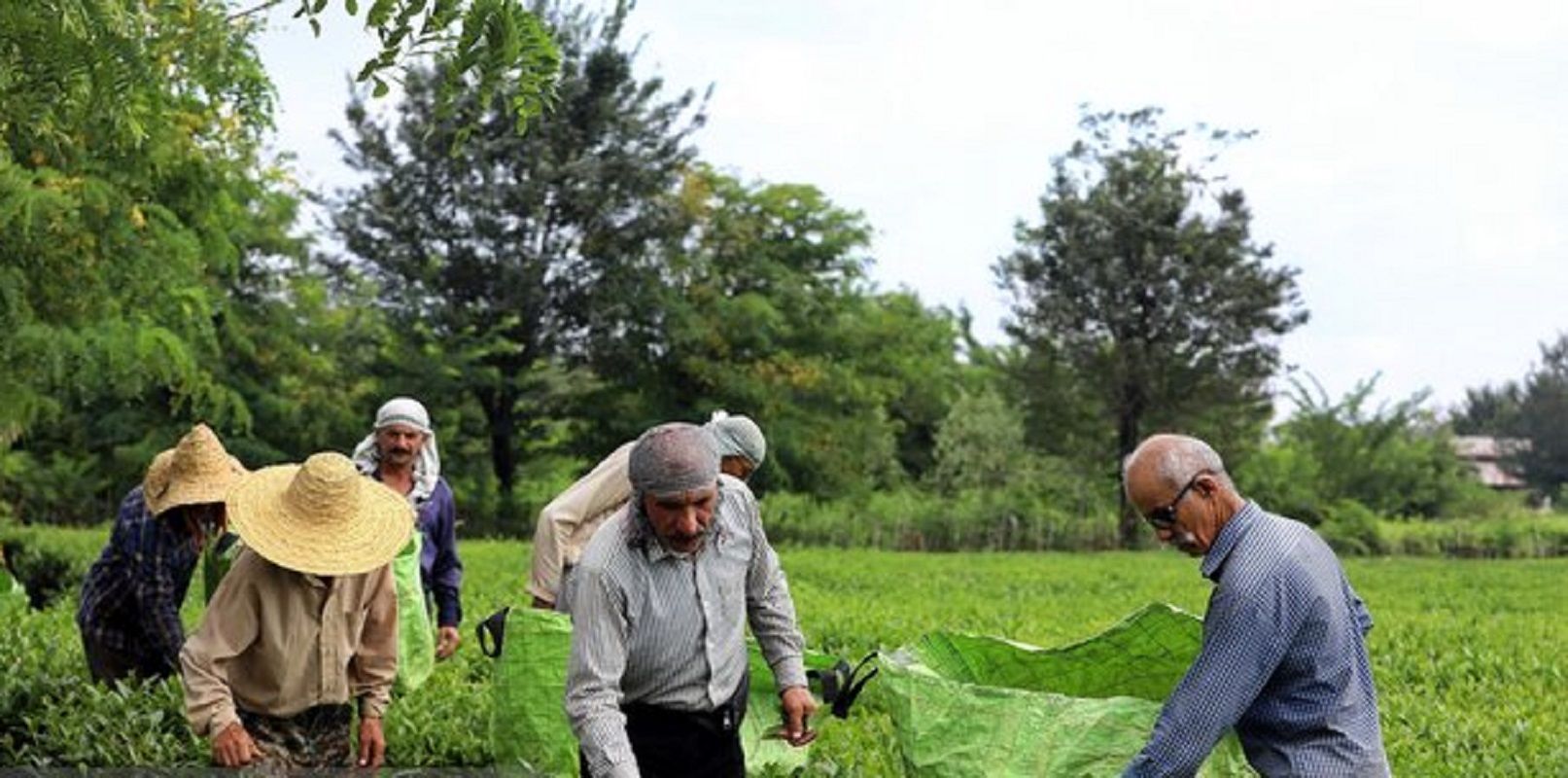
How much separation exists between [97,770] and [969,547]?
33287 mm

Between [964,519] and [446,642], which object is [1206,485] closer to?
[446,642]

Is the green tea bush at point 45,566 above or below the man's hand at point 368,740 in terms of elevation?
below

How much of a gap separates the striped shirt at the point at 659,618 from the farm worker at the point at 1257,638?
3.42 ft

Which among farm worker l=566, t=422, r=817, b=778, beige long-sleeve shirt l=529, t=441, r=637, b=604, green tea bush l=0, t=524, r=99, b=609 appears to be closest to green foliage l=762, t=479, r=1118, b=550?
green tea bush l=0, t=524, r=99, b=609

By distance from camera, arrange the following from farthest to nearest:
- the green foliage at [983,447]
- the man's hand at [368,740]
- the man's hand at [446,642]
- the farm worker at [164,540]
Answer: the green foliage at [983,447]
the man's hand at [446,642]
the farm worker at [164,540]
the man's hand at [368,740]

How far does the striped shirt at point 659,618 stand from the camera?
13.9ft

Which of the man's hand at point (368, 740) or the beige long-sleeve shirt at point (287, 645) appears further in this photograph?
the man's hand at point (368, 740)

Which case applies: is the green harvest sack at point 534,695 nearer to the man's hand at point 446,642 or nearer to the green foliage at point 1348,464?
the man's hand at point 446,642

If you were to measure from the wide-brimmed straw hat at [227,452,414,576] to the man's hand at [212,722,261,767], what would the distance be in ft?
1.37

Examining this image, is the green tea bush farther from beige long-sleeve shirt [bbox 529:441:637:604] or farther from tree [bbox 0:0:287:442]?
beige long-sleeve shirt [bbox 529:441:637:604]

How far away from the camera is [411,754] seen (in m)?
6.84

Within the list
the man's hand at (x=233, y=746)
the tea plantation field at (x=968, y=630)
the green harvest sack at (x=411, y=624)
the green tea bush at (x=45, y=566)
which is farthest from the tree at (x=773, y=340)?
the man's hand at (x=233, y=746)

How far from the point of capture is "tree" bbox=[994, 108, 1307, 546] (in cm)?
3975

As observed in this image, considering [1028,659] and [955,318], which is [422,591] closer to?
[1028,659]
